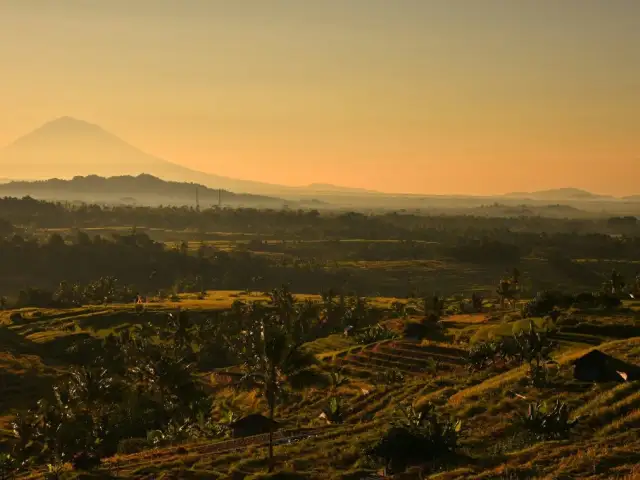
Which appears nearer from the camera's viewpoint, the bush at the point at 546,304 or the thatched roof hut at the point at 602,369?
the thatched roof hut at the point at 602,369

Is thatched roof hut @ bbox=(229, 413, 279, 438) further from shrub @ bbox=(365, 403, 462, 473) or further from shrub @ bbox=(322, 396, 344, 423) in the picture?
shrub @ bbox=(365, 403, 462, 473)

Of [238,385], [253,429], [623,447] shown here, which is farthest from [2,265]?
[623,447]

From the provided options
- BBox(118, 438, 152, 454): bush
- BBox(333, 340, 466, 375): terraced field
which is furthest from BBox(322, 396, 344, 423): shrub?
BBox(333, 340, 466, 375): terraced field

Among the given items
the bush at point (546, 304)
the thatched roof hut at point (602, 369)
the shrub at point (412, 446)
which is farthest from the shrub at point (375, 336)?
the shrub at point (412, 446)

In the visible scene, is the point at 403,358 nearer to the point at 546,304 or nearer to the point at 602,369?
the point at 546,304

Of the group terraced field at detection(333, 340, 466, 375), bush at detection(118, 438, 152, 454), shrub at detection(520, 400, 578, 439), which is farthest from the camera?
terraced field at detection(333, 340, 466, 375)

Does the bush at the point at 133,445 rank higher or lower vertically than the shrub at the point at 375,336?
lower

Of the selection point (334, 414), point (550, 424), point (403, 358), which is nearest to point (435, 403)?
point (334, 414)

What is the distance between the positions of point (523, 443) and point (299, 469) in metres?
12.1

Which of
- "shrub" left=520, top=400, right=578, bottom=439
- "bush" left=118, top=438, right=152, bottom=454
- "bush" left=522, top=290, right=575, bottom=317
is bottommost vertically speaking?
"bush" left=118, top=438, right=152, bottom=454

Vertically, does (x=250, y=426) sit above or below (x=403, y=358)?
above

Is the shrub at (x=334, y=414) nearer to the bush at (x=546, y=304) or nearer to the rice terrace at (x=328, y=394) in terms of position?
the rice terrace at (x=328, y=394)

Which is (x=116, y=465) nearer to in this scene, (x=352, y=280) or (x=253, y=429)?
(x=253, y=429)

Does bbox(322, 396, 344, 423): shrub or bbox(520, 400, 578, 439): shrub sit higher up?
bbox(520, 400, 578, 439): shrub
